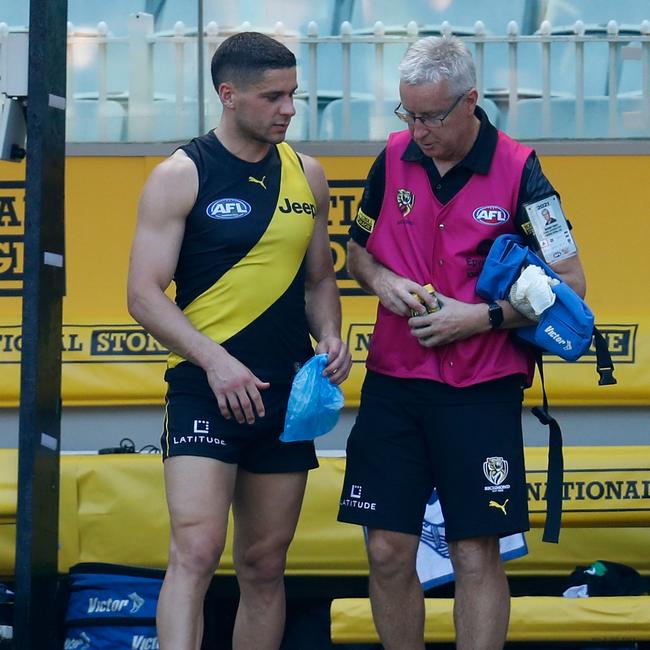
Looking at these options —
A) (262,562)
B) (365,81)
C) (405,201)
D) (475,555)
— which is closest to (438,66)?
(405,201)

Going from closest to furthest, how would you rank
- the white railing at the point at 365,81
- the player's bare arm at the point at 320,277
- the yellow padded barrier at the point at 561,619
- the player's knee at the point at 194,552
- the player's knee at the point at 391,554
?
the player's knee at the point at 194,552, the player's knee at the point at 391,554, the player's bare arm at the point at 320,277, the yellow padded barrier at the point at 561,619, the white railing at the point at 365,81

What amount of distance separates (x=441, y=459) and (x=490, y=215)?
689 mm

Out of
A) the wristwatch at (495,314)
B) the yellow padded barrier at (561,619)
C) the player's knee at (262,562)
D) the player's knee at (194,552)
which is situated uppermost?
the wristwatch at (495,314)

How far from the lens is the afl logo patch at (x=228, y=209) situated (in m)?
3.61

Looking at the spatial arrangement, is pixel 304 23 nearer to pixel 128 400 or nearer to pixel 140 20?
pixel 140 20

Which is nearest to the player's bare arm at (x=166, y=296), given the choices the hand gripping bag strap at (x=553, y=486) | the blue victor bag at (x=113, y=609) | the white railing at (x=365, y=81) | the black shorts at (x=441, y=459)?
the black shorts at (x=441, y=459)

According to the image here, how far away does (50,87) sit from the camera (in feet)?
12.9

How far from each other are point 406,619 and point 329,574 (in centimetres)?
119

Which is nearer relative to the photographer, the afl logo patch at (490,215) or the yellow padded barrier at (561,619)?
the afl logo patch at (490,215)

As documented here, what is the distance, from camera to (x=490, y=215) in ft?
12.0

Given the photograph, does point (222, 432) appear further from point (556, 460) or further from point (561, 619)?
point (561, 619)

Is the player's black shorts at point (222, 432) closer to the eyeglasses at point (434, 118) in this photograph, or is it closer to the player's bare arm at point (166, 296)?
the player's bare arm at point (166, 296)

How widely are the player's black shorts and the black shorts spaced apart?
18 centimetres

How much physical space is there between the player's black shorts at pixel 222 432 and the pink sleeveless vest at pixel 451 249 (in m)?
0.35
